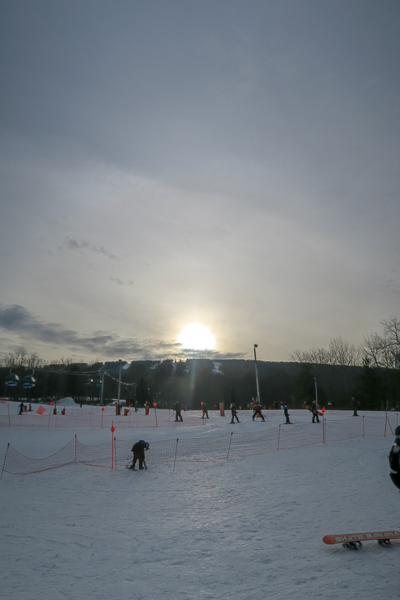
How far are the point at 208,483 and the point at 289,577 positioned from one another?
310 inches

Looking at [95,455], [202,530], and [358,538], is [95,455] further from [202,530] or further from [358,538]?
[358,538]

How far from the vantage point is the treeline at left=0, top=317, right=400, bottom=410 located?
6405 cm

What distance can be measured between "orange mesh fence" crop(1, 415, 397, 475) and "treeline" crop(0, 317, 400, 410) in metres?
17.5

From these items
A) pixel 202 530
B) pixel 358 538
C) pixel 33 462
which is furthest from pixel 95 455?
pixel 358 538

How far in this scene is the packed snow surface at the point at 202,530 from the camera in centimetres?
670

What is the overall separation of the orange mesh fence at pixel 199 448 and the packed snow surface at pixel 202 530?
1.33 metres

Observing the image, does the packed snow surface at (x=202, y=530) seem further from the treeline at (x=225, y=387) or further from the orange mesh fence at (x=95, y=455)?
the treeline at (x=225, y=387)

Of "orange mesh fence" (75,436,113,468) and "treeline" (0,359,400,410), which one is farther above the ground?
"treeline" (0,359,400,410)

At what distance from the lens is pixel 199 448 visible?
2091cm

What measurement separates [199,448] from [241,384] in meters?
114

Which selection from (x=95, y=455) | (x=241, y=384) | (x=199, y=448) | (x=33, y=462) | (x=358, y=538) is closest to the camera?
(x=358, y=538)

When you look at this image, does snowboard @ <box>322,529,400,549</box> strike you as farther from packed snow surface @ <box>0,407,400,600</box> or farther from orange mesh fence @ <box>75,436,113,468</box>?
orange mesh fence @ <box>75,436,113,468</box>

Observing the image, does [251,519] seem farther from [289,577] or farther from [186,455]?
[186,455]

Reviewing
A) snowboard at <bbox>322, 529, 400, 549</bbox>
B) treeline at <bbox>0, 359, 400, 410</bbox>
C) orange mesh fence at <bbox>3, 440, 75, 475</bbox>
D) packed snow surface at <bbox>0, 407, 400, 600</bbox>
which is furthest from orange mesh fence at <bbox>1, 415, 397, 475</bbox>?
treeline at <bbox>0, 359, 400, 410</bbox>
